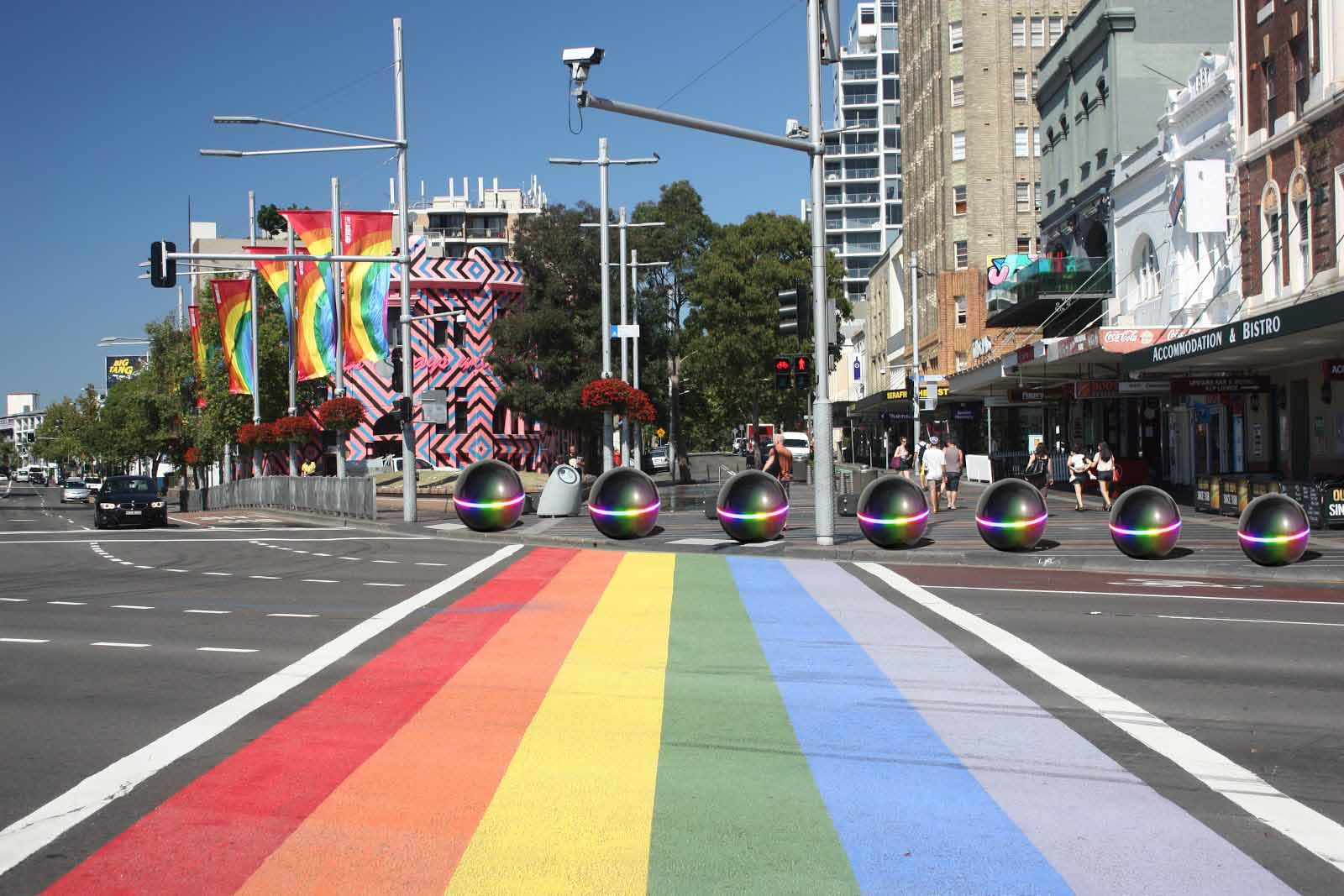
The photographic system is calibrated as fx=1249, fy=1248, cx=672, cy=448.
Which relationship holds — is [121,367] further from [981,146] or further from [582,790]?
[582,790]

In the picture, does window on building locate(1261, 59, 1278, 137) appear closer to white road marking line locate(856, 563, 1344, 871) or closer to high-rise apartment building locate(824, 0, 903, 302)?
white road marking line locate(856, 563, 1344, 871)

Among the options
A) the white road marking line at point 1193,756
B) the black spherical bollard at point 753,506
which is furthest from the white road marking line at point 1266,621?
the black spherical bollard at point 753,506

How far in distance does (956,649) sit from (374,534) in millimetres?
19372

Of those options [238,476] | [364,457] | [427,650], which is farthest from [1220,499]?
[238,476]

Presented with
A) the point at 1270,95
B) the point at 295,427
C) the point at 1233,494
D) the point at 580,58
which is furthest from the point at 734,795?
the point at 295,427

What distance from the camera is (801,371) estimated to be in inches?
864

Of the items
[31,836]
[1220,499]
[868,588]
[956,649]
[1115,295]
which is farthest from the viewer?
[1115,295]

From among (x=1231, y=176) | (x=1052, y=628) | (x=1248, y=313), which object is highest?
(x=1231, y=176)

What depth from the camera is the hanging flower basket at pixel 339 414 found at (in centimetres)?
3616

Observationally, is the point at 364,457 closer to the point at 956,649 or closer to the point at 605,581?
the point at 605,581

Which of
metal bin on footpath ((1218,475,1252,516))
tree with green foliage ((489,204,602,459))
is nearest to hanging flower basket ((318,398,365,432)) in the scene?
tree with green foliage ((489,204,602,459))

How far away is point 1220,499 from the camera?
1090 inches

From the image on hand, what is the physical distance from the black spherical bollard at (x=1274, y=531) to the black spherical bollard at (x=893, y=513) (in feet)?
16.1

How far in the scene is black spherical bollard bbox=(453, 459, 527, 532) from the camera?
80.1 ft
